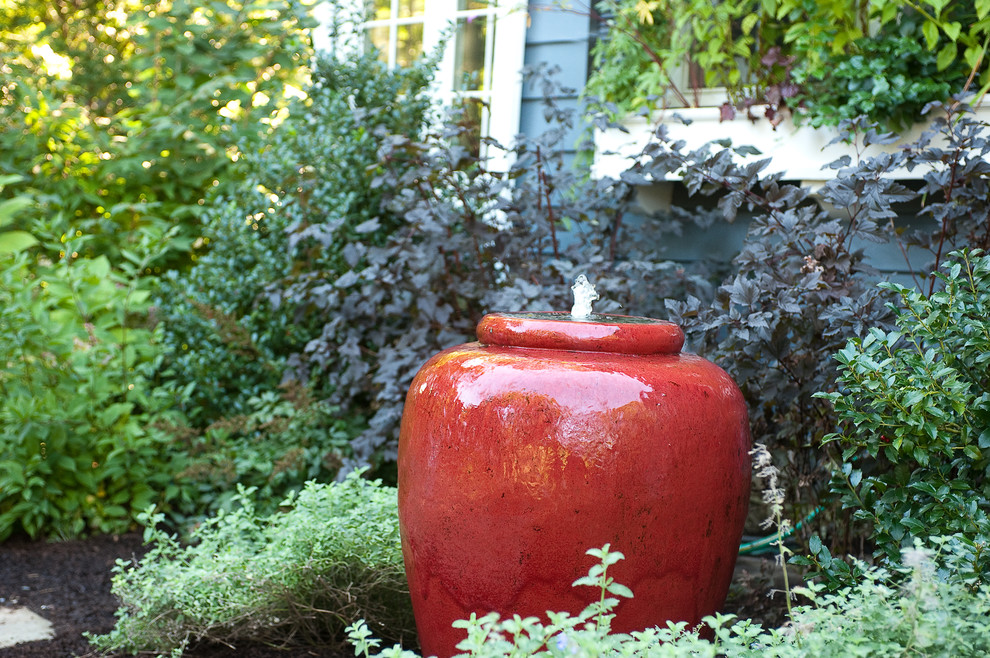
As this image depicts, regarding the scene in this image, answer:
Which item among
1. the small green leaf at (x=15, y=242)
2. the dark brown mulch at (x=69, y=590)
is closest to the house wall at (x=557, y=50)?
the small green leaf at (x=15, y=242)

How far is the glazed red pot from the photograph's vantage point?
1701 mm

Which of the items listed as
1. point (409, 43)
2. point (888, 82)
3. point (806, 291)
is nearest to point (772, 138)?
point (888, 82)

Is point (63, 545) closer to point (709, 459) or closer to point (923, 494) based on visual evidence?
point (709, 459)

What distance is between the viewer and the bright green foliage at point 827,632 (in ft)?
4.16

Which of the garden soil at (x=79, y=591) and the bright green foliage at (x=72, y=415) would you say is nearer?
the garden soil at (x=79, y=591)

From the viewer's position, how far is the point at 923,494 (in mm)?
1870

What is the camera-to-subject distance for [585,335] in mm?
1858

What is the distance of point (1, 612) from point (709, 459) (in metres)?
2.22

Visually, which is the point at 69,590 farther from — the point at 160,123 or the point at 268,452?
the point at 160,123

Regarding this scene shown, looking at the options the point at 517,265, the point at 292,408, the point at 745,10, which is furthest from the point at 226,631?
the point at 745,10

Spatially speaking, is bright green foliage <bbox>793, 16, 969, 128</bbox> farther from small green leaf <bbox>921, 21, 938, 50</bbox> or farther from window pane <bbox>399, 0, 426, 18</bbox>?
window pane <bbox>399, 0, 426, 18</bbox>

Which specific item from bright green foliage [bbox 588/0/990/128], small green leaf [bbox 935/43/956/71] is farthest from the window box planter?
small green leaf [bbox 935/43/956/71]

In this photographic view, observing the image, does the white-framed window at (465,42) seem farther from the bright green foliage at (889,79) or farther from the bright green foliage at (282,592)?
the bright green foliage at (282,592)

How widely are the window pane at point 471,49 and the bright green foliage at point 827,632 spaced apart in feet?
11.2
